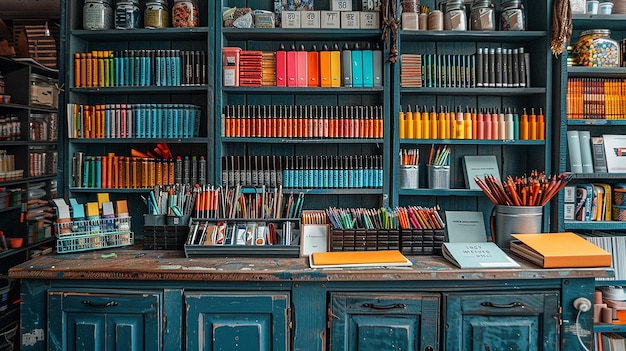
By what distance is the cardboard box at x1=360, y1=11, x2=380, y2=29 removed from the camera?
2691 mm

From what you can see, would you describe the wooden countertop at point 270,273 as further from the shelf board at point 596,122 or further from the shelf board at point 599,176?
the shelf board at point 596,122

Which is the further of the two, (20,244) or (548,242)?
(20,244)

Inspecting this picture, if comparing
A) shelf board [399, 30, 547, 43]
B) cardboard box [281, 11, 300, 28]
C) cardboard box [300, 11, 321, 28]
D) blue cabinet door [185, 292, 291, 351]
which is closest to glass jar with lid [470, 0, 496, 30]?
shelf board [399, 30, 547, 43]

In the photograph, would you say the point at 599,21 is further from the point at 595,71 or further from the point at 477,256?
the point at 477,256

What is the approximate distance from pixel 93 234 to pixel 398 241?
59.2 inches

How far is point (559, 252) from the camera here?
2.00 metres

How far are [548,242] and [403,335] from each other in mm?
816

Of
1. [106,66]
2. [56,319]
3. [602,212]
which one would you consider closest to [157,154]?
[106,66]

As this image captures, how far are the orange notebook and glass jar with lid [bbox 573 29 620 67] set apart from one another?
1124 mm

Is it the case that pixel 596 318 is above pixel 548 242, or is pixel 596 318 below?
below

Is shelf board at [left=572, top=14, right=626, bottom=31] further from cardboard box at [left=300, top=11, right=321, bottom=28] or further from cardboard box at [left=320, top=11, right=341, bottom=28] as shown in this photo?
cardboard box at [left=300, top=11, right=321, bottom=28]

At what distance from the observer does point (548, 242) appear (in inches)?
84.0

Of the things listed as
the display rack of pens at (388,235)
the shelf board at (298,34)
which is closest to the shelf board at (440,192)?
the display rack of pens at (388,235)

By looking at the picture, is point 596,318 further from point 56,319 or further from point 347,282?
point 56,319
